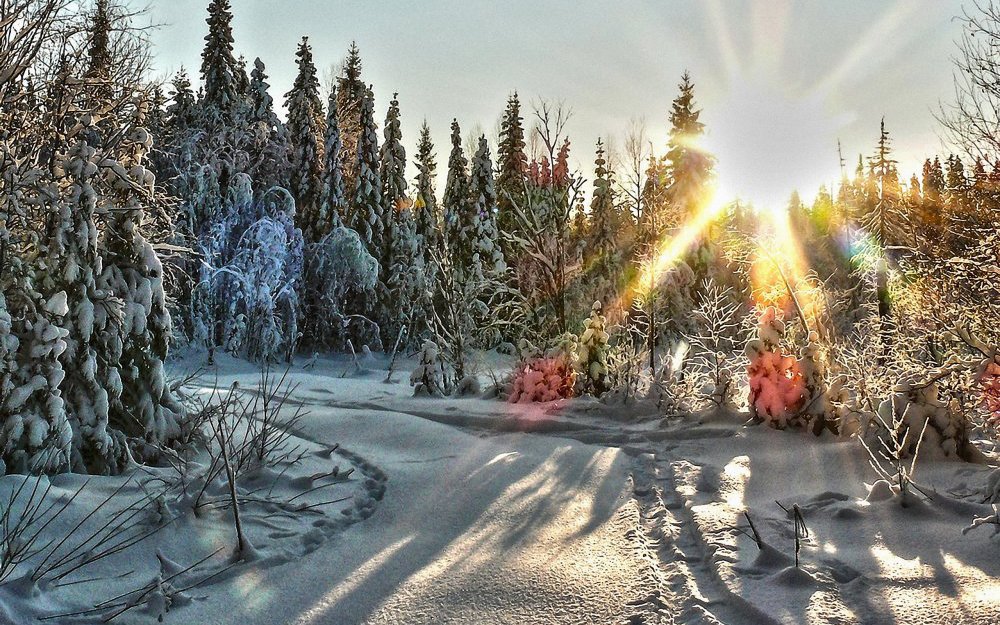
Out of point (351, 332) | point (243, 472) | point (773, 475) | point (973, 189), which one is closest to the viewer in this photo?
point (243, 472)

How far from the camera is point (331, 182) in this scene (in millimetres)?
26906

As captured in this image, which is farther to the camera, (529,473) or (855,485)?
(529,473)

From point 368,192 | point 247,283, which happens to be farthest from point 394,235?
point 247,283

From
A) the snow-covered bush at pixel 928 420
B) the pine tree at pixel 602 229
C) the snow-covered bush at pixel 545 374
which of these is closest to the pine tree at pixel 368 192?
the pine tree at pixel 602 229

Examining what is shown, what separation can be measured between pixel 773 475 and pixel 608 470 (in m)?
1.68

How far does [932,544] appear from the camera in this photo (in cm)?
457

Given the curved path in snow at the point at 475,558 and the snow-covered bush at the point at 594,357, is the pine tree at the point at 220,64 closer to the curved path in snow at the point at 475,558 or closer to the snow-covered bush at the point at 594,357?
the snow-covered bush at the point at 594,357

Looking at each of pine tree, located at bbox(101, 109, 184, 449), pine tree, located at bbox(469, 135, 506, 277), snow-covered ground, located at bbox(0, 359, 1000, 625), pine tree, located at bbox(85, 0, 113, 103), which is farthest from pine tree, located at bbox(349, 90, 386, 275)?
pine tree, located at bbox(101, 109, 184, 449)

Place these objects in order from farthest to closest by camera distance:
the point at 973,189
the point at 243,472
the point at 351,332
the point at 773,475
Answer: the point at 351,332 < the point at 973,189 < the point at 773,475 < the point at 243,472

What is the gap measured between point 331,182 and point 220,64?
6.12 meters

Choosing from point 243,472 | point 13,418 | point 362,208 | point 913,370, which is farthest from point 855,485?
point 362,208

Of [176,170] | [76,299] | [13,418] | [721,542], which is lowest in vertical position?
[721,542]

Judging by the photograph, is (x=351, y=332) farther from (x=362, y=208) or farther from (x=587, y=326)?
(x=587, y=326)

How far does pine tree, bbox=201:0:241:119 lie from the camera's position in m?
25.8
